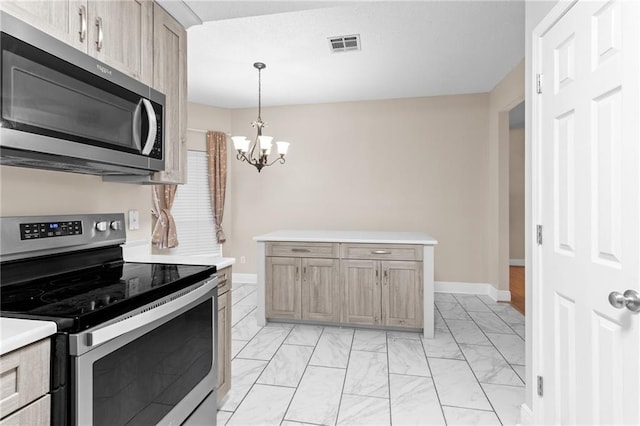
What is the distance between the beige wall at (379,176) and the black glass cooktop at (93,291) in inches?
136

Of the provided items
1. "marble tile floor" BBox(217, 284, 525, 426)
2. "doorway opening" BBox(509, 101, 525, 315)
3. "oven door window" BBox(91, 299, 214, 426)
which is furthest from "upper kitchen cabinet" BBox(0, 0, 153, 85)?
"doorway opening" BBox(509, 101, 525, 315)

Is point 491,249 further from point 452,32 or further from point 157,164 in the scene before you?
point 157,164

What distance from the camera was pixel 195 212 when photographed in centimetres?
492

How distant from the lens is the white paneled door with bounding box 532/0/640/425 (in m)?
1.08

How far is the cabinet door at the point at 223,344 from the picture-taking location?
1.92m

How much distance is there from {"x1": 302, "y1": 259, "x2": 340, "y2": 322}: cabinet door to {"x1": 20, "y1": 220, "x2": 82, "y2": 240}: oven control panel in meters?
2.14

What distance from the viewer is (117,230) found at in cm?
186

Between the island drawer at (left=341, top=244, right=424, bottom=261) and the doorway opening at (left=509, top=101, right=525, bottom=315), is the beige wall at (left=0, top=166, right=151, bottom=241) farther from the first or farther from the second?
the doorway opening at (left=509, top=101, right=525, bottom=315)

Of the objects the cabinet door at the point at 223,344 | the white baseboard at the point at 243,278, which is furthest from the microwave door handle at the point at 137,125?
the white baseboard at the point at 243,278

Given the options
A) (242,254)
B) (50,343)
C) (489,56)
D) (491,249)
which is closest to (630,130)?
(50,343)

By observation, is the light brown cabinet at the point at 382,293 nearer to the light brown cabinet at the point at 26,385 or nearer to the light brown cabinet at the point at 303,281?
the light brown cabinet at the point at 303,281

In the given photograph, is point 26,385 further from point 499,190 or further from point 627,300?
point 499,190

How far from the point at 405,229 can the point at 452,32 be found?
2608 mm

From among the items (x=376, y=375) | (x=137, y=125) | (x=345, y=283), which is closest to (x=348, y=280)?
(x=345, y=283)
